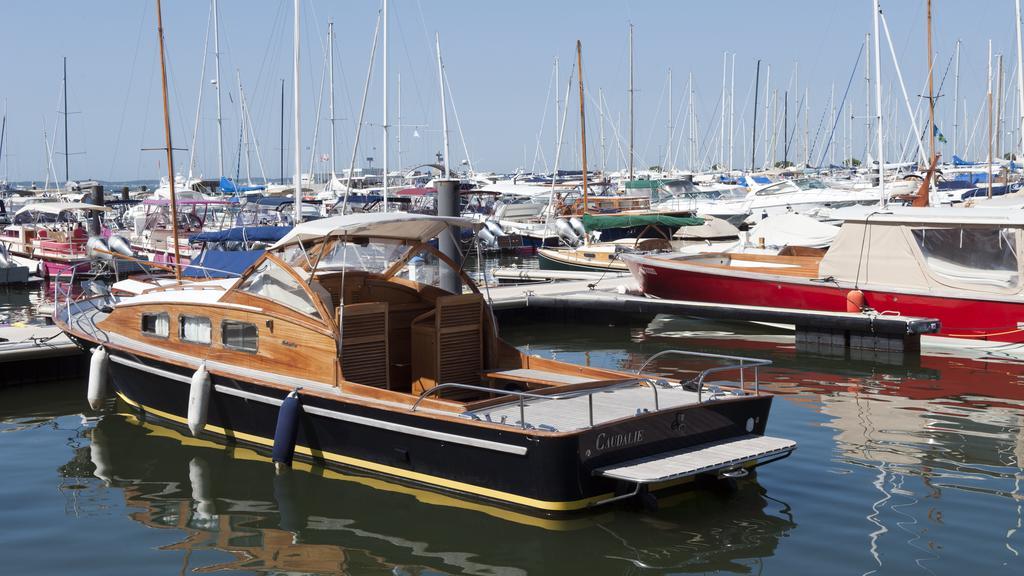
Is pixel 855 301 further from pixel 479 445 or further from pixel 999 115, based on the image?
pixel 999 115

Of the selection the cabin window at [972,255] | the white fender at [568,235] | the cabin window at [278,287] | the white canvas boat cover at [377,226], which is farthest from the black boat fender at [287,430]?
the white fender at [568,235]

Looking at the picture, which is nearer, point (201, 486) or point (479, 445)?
point (479, 445)

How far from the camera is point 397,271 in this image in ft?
40.5

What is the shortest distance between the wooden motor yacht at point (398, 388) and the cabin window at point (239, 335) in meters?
0.02

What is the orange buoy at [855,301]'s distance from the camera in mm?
18953

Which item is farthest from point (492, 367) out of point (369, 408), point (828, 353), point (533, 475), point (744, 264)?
point (744, 264)

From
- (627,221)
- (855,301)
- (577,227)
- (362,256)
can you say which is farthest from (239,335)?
(577,227)

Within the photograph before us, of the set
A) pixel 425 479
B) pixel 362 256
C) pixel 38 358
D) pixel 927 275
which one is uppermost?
pixel 362 256

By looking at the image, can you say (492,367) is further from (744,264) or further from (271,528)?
(744,264)

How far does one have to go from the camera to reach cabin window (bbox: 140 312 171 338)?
12906mm

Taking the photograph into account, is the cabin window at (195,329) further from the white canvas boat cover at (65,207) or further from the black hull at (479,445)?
the white canvas boat cover at (65,207)

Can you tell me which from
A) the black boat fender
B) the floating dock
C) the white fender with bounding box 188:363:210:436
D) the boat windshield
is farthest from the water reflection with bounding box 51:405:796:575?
the floating dock

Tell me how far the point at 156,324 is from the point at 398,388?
11.1 ft

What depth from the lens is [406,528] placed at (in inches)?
376
